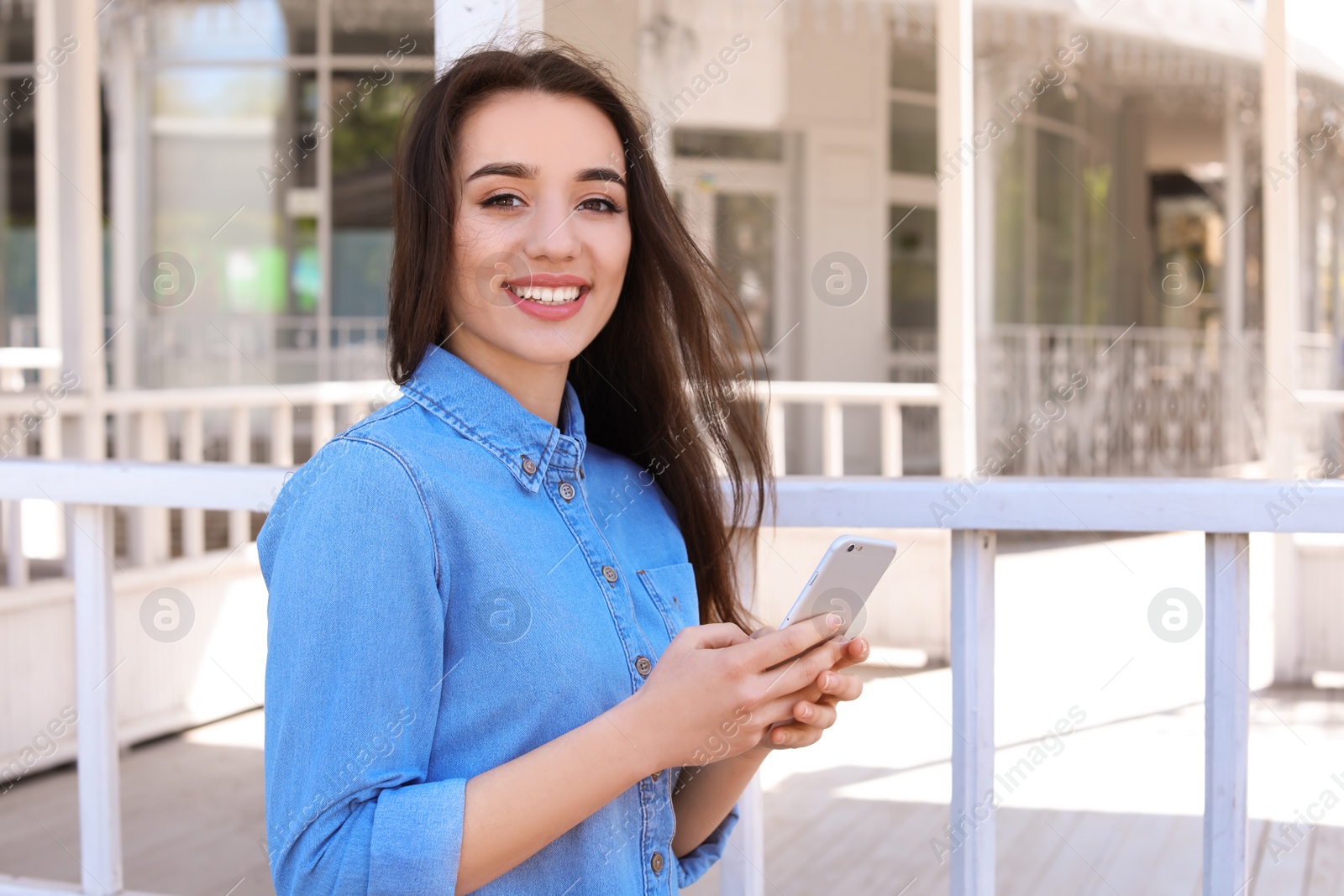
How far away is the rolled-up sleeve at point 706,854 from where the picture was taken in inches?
54.4

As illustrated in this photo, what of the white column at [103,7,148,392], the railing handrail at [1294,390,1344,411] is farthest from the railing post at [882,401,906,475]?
the white column at [103,7,148,392]

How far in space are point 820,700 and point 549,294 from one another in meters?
0.47

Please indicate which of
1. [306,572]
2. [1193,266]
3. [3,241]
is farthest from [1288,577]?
[3,241]

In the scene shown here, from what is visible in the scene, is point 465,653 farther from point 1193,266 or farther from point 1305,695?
point 1193,266

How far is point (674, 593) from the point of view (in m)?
1.29

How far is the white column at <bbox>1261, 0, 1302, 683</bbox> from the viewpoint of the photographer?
491cm

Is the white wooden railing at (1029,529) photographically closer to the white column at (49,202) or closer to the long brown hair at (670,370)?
the long brown hair at (670,370)

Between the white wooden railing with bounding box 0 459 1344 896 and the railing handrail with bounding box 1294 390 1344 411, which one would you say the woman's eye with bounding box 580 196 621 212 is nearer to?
the white wooden railing with bounding box 0 459 1344 896

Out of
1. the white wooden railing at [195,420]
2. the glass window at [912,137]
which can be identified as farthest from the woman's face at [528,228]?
the glass window at [912,137]

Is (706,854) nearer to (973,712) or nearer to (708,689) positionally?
(973,712)

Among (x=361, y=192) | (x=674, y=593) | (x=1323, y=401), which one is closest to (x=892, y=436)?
(x=1323, y=401)

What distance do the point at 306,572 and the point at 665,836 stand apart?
0.48m

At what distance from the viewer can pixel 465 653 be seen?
1.04 meters

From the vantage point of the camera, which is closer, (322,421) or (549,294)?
(549,294)
